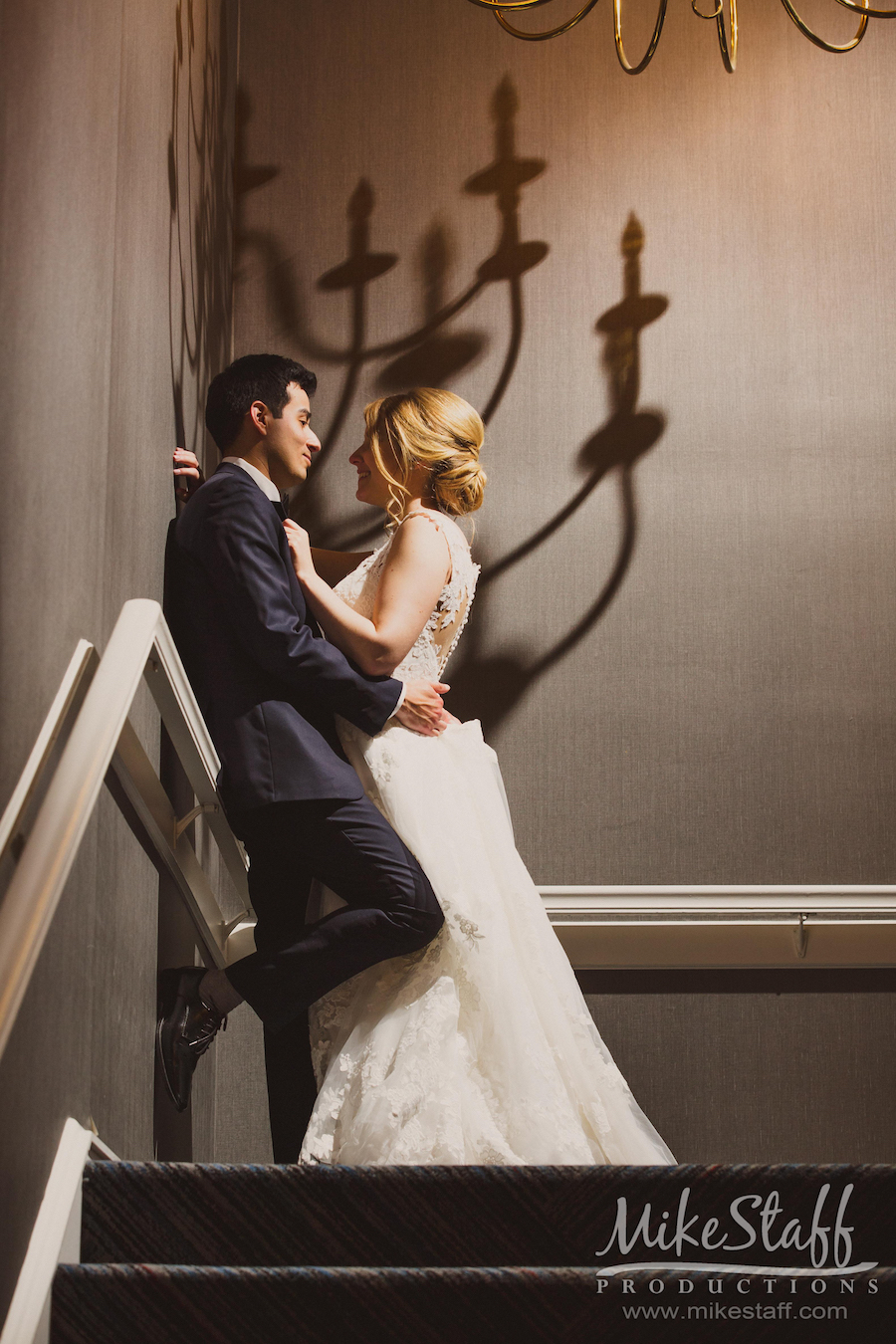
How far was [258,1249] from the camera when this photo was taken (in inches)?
63.4

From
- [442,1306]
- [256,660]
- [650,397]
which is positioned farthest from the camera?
[650,397]

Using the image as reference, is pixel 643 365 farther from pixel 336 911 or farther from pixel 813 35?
pixel 336 911

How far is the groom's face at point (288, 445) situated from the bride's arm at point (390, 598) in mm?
132

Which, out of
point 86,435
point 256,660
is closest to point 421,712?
point 256,660

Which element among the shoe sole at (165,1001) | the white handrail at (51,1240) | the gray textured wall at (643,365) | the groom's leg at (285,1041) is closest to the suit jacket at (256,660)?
the groom's leg at (285,1041)

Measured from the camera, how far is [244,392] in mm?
2729

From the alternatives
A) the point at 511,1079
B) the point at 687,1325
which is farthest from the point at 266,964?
the point at 687,1325

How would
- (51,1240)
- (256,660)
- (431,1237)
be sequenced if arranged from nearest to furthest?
(51,1240), (431,1237), (256,660)

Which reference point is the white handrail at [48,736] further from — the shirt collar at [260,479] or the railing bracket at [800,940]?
the railing bracket at [800,940]

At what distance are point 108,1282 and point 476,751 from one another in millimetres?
1404

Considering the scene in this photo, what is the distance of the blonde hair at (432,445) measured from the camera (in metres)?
2.95

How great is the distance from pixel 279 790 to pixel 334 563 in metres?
1.41

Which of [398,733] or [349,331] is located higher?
[349,331]

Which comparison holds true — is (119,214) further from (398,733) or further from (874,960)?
(874,960)
